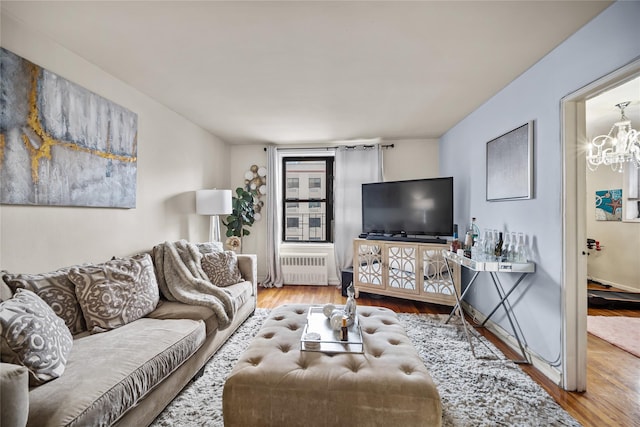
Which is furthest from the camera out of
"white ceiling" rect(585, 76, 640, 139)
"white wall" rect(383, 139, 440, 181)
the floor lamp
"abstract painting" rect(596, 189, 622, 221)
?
"white wall" rect(383, 139, 440, 181)

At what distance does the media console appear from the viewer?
3416 mm

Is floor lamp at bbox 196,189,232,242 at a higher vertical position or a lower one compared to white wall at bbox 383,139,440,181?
lower

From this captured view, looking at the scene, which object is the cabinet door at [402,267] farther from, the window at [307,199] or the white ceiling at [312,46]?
the white ceiling at [312,46]

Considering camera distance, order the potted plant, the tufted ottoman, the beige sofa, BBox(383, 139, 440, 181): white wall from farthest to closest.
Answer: BBox(383, 139, 440, 181): white wall, the potted plant, the tufted ottoman, the beige sofa

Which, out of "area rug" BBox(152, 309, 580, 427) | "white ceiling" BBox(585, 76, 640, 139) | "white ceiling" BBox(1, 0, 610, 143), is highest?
"white ceiling" BBox(585, 76, 640, 139)

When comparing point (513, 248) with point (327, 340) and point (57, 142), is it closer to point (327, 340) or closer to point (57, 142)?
point (327, 340)

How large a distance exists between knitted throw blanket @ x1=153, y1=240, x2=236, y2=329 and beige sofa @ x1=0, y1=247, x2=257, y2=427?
6cm

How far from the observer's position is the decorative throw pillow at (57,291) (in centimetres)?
161

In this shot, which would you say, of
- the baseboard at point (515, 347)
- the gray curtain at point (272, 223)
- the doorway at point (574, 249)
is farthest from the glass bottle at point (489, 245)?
the gray curtain at point (272, 223)

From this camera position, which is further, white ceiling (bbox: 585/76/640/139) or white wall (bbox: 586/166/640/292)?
white wall (bbox: 586/166/640/292)

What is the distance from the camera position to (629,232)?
4.17 metres

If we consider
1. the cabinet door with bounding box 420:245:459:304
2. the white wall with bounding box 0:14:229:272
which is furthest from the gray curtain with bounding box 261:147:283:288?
the cabinet door with bounding box 420:245:459:304

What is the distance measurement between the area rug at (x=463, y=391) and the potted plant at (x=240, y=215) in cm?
201

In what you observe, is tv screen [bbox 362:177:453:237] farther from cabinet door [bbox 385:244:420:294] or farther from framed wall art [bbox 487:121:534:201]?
framed wall art [bbox 487:121:534:201]
